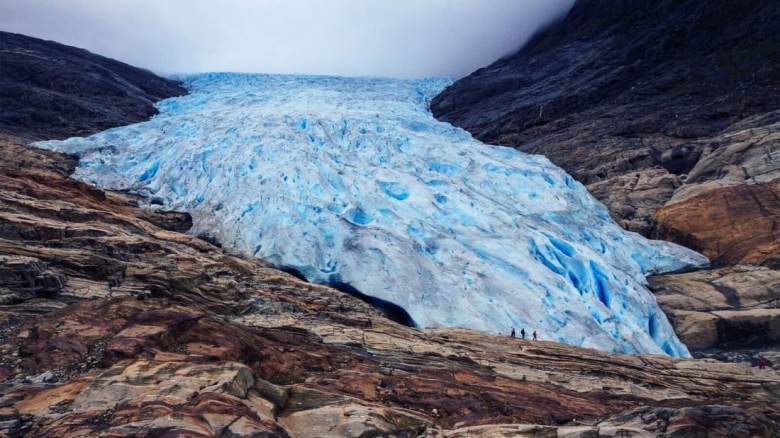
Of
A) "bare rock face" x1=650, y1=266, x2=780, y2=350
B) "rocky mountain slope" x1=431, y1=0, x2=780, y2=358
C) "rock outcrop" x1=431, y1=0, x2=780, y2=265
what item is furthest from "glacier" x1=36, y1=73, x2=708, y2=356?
"rock outcrop" x1=431, y1=0, x2=780, y2=265

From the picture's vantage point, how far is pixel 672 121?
29.3 m

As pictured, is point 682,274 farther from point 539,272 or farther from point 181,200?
point 181,200

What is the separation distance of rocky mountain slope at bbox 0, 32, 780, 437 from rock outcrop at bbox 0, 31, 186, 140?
15.9 meters

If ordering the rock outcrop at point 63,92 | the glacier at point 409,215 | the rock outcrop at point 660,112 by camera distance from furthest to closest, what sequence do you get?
1. the rock outcrop at point 63,92
2. the rock outcrop at point 660,112
3. the glacier at point 409,215

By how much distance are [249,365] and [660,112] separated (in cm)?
3012

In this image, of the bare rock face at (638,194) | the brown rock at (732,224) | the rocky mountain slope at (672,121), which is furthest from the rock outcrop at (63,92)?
the brown rock at (732,224)

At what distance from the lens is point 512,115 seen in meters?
36.7

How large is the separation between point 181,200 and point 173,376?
15202 mm

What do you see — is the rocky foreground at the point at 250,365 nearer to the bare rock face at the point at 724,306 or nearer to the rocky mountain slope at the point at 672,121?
the bare rock face at the point at 724,306

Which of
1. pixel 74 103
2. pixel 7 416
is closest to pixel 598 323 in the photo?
pixel 7 416

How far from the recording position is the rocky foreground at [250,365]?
23.5 feet

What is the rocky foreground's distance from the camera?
715 cm

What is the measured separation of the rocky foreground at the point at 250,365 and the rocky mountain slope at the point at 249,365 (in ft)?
0.12

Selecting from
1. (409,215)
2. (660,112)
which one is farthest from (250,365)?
(660,112)
